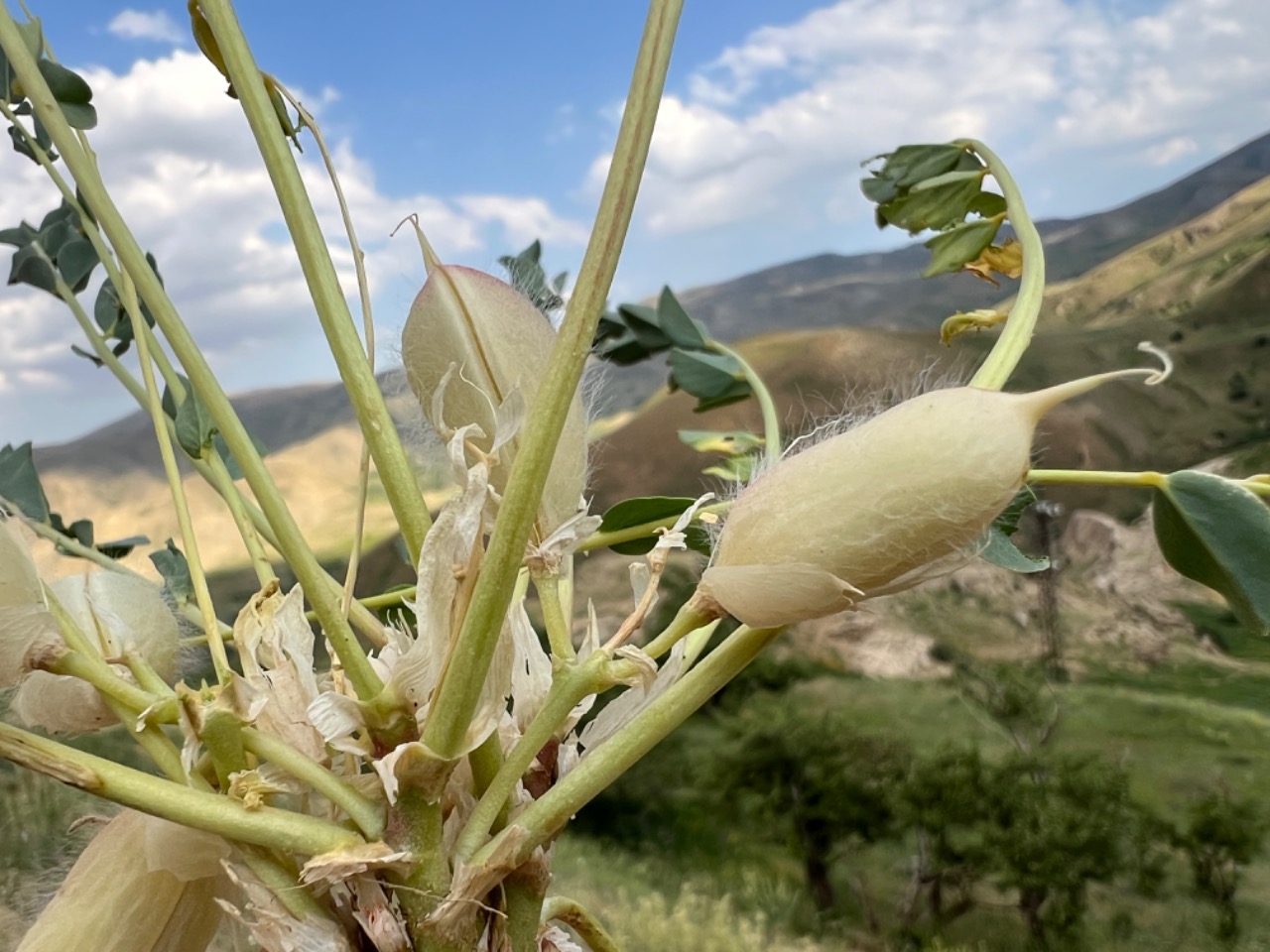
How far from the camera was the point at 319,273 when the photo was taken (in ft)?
0.43

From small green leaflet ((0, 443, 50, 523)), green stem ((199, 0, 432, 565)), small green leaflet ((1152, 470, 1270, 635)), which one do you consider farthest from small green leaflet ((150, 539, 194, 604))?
small green leaflet ((1152, 470, 1270, 635))

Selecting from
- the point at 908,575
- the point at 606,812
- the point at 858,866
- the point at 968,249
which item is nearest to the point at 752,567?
the point at 908,575

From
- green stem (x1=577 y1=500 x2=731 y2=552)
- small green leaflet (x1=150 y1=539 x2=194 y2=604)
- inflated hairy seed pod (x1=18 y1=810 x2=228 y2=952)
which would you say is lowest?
inflated hairy seed pod (x1=18 y1=810 x2=228 y2=952)

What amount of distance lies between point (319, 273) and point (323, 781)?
0.08 m

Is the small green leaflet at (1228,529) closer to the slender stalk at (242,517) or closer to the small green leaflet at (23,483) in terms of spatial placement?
the slender stalk at (242,517)

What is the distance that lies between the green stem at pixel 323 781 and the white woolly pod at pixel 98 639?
0.13 feet

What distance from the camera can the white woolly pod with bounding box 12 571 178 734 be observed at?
157 mm

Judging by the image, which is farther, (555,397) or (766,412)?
(766,412)

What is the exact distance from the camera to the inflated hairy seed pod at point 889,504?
0.40 feet

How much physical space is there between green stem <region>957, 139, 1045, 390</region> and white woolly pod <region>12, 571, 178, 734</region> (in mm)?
162

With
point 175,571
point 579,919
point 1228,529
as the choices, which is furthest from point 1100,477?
point 175,571

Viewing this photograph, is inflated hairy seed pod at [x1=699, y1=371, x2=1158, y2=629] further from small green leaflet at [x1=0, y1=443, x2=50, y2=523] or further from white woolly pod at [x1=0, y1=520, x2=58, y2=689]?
small green leaflet at [x1=0, y1=443, x2=50, y2=523]

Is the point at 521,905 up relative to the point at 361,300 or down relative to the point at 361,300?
down

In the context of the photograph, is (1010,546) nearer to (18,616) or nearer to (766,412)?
(766,412)
